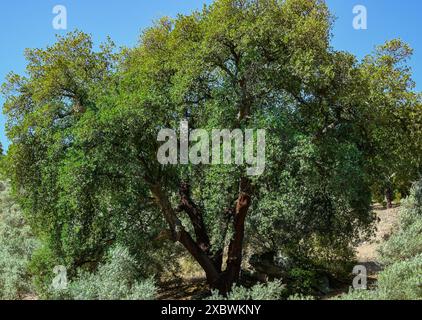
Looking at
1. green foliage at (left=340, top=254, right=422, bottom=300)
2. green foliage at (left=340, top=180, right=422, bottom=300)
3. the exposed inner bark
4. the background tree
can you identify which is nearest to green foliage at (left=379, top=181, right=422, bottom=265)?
green foliage at (left=340, top=180, right=422, bottom=300)

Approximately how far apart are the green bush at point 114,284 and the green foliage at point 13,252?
8.32 meters

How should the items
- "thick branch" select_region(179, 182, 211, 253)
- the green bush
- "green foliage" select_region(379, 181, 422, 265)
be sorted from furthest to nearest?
"thick branch" select_region(179, 182, 211, 253) → "green foliage" select_region(379, 181, 422, 265) → the green bush

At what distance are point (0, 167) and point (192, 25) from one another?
9772mm

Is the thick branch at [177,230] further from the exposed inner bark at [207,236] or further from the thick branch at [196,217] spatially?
the thick branch at [196,217]

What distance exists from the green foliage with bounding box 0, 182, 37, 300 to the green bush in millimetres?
8320

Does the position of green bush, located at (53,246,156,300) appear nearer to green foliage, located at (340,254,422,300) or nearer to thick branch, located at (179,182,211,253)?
thick branch, located at (179,182,211,253)

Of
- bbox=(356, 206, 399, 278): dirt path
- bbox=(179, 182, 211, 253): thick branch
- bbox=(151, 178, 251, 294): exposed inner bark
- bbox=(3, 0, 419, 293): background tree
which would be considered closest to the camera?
bbox=(3, 0, 419, 293): background tree

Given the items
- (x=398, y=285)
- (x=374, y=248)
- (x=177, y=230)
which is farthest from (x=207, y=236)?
(x=374, y=248)

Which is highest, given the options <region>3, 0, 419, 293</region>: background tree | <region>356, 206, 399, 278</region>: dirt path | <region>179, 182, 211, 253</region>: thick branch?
<region>3, 0, 419, 293</region>: background tree

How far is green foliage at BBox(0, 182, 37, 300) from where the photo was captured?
23750 mm

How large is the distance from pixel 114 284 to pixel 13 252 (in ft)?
54.6

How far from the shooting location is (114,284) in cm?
1442
